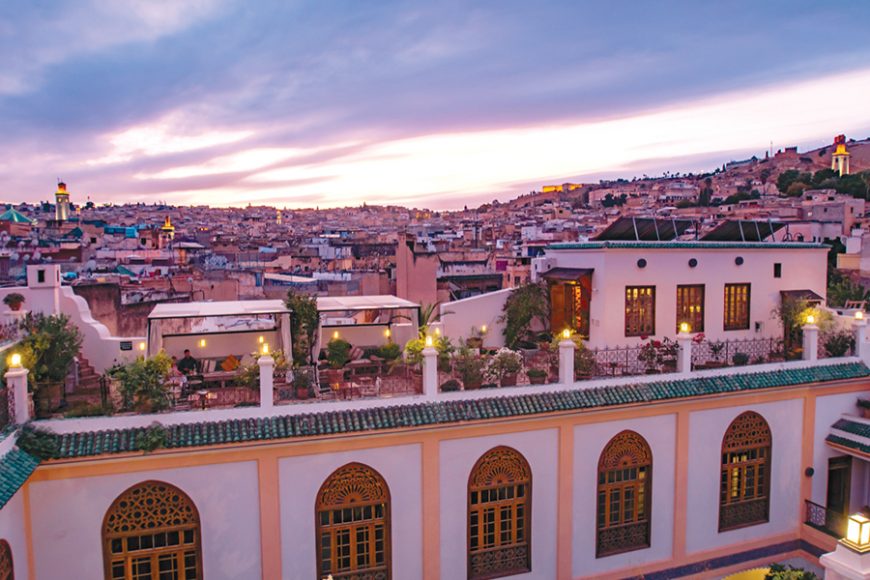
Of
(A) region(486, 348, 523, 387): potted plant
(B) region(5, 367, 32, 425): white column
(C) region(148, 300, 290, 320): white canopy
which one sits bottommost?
(A) region(486, 348, 523, 387): potted plant

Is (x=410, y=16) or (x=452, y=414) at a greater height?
(x=410, y=16)

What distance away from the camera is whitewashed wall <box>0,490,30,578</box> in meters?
6.29

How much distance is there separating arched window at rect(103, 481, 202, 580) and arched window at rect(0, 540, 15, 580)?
925mm

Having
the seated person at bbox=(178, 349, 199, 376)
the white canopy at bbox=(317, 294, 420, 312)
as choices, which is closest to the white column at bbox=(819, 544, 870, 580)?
the white canopy at bbox=(317, 294, 420, 312)

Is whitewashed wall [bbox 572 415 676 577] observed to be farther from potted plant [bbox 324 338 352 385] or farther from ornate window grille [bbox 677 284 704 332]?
potted plant [bbox 324 338 352 385]

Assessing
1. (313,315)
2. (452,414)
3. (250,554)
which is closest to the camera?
(250,554)

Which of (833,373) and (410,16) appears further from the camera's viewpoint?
(410,16)

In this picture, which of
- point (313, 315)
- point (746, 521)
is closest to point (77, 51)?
point (313, 315)

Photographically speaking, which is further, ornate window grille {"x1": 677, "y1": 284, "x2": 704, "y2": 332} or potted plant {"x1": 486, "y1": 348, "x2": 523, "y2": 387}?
ornate window grille {"x1": 677, "y1": 284, "x2": 704, "y2": 332}

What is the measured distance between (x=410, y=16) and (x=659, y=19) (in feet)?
17.5

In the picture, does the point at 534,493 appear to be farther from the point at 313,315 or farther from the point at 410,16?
the point at 410,16

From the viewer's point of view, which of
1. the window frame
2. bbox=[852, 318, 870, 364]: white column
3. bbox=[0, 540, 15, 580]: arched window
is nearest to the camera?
bbox=[0, 540, 15, 580]: arched window

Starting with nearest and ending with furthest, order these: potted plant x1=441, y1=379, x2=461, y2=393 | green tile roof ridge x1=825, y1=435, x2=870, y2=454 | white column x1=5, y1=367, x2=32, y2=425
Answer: white column x1=5, y1=367, x2=32, y2=425 → potted plant x1=441, y1=379, x2=461, y2=393 → green tile roof ridge x1=825, y1=435, x2=870, y2=454

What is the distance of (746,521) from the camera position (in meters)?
10.3
